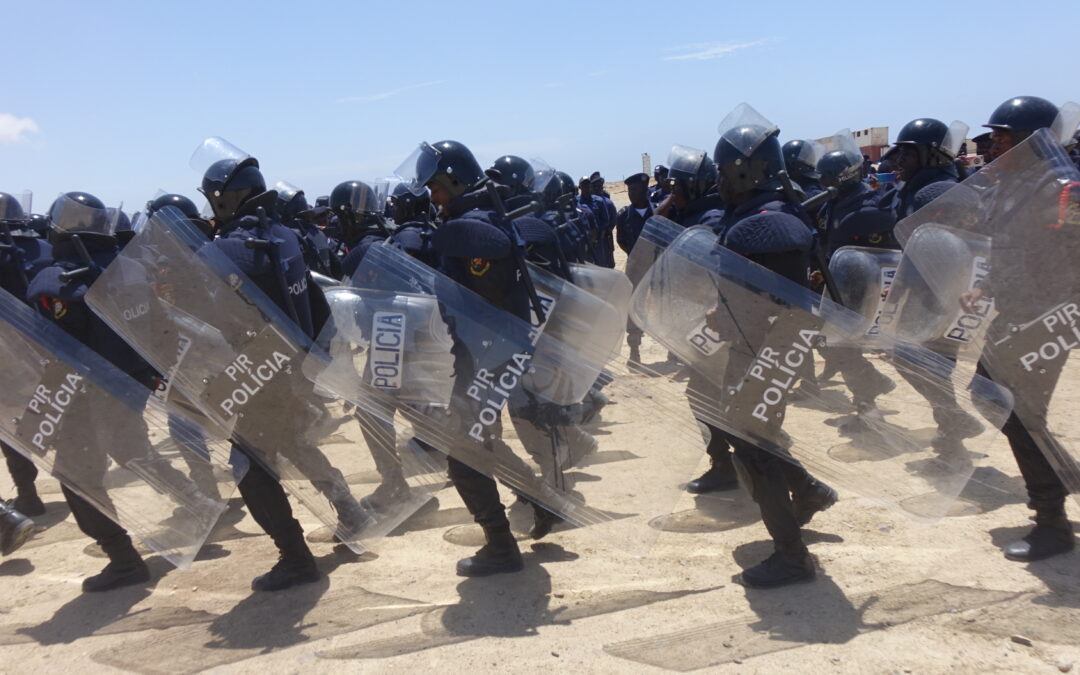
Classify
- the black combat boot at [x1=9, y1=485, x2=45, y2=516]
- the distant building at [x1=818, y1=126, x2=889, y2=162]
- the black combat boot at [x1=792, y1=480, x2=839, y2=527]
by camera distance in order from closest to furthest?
the black combat boot at [x1=792, y1=480, x2=839, y2=527] → the black combat boot at [x1=9, y1=485, x2=45, y2=516] → the distant building at [x1=818, y1=126, x2=889, y2=162]

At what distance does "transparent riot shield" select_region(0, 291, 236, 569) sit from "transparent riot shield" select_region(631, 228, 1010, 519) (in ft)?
7.17

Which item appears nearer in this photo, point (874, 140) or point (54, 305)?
point (54, 305)

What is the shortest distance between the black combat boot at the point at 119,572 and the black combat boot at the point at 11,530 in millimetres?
765

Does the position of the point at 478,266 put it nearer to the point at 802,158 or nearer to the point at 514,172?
the point at 514,172

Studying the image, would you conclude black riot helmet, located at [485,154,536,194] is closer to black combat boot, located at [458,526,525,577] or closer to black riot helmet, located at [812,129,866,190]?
black riot helmet, located at [812,129,866,190]

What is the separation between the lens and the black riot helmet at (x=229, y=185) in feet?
13.5

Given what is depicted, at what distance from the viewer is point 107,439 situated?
413 centimetres

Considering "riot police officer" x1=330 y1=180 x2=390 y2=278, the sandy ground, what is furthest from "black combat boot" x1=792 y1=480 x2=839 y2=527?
"riot police officer" x1=330 y1=180 x2=390 y2=278

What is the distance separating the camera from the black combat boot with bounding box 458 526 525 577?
410 cm

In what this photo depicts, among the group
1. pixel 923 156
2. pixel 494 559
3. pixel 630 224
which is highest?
pixel 923 156

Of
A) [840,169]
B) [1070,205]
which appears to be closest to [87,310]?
[1070,205]

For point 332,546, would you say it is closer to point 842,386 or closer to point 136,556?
point 136,556

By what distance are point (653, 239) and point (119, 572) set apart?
327 centimetres

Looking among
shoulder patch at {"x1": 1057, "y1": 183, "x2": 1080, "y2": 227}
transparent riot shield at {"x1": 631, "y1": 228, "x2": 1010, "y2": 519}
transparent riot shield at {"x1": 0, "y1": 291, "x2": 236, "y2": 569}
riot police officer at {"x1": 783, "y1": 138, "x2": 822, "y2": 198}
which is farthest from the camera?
riot police officer at {"x1": 783, "y1": 138, "x2": 822, "y2": 198}
